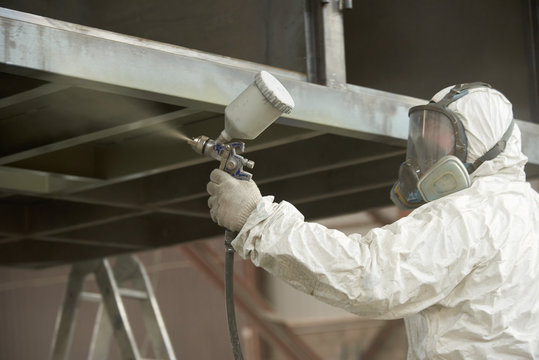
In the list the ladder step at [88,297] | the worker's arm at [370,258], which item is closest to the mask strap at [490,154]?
the worker's arm at [370,258]

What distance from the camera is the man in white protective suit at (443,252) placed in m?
2.32

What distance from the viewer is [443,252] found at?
2342 millimetres

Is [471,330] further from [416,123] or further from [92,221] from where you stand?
[92,221]

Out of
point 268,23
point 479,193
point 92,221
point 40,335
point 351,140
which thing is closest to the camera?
point 479,193

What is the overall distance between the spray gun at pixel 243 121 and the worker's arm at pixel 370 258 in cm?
19

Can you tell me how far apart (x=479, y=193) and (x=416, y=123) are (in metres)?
0.38

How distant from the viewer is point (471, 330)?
2.42m

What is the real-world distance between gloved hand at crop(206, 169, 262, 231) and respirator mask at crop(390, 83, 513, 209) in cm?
57

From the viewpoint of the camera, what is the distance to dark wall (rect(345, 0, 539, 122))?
4.01 m

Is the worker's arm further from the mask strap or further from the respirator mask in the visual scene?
the mask strap

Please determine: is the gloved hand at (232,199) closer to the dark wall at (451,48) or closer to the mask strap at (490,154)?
the mask strap at (490,154)

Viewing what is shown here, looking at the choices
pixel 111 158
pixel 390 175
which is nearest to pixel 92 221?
pixel 111 158

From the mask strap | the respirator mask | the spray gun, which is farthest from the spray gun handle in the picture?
the mask strap

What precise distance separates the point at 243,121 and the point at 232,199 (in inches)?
9.0
